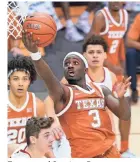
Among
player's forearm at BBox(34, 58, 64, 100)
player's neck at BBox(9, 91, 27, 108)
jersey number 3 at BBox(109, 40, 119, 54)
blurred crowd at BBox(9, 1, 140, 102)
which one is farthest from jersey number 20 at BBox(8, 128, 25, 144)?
jersey number 3 at BBox(109, 40, 119, 54)

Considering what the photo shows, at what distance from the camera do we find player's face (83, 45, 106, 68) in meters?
3.05

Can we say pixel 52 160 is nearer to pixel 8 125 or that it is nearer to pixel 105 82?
pixel 8 125

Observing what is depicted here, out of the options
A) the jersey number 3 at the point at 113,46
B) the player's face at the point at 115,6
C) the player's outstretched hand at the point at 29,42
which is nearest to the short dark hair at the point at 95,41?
the jersey number 3 at the point at 113,46

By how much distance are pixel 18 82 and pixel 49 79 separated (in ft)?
0.88

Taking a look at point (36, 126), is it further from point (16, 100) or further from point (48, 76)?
point (48, 76)

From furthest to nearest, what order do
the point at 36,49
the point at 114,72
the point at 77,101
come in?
the point at 114,72
the point at 77,101
the point at 36,49

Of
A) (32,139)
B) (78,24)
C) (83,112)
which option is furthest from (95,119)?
(78,24)

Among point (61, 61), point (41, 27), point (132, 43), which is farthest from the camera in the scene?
point (132, 43)

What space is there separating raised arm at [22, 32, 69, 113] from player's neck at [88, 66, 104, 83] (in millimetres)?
216

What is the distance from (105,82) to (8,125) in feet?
1.54

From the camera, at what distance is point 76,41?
142 inches

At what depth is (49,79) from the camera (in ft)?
9.02

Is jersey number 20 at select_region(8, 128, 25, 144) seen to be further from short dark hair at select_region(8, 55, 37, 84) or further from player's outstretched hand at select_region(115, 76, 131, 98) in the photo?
player's outstretched hand at select_region(115, 76, 131, 98)
